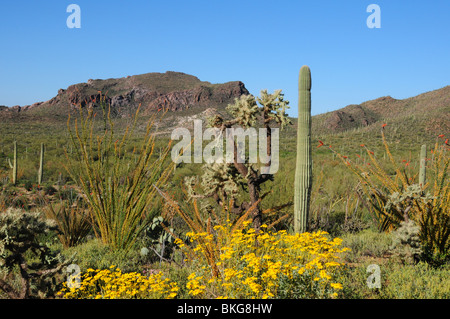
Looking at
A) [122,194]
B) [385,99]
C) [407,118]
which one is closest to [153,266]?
[122,194]

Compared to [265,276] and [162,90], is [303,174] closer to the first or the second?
[265,276]

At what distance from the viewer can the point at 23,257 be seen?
3.21 m

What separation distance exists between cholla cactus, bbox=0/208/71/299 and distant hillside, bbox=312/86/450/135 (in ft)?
154

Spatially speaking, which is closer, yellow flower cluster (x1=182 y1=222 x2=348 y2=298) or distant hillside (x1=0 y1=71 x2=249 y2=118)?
yellow flower cluster (x1=182 y1=222 x2=348 y2=298)

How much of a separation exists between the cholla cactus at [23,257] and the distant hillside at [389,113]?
46856 millimetres

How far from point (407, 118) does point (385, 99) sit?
107 feet

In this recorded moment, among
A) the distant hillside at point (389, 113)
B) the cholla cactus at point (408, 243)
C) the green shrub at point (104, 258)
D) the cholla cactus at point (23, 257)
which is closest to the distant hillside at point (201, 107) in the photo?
the distant hillside at point (389, 113)

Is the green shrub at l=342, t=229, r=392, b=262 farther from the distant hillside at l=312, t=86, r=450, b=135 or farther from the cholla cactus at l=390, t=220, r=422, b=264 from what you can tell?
the distant hillside at l=312, t=86, r=450, b=135

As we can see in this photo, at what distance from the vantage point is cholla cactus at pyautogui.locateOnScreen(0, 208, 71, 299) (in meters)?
3.05

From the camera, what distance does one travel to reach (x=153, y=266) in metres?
4.41

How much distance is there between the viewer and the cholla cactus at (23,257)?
120 inches

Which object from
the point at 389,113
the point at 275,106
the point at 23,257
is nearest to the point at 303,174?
the point at 275,106

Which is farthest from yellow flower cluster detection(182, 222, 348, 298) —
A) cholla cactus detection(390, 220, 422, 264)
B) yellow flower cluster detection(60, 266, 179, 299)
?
cholla cactus detection(390, 220, 422, 264)
